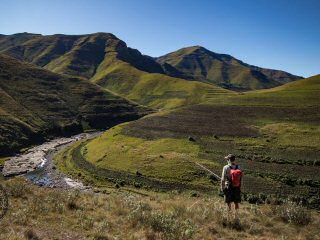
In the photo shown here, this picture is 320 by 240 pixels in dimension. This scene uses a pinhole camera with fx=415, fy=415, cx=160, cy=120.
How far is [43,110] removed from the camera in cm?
16162

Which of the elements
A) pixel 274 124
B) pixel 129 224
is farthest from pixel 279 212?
pixel 274 124

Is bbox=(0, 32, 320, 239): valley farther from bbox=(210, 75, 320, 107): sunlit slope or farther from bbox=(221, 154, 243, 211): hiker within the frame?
bbox=(221, 154, 243, 211): hiker

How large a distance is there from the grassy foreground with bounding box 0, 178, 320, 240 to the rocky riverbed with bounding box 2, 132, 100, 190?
5646cm

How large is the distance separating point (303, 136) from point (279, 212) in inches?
2851

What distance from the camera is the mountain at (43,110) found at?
132 metres

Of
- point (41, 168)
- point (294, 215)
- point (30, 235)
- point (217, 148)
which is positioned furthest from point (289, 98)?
point (30, 235)

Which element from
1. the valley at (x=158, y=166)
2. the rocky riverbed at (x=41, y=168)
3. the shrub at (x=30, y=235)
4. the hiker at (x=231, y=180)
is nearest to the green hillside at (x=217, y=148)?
the valley at (x=158, y=166)

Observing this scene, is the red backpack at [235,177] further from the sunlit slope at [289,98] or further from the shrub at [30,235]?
the sunlit slope at [289,98]

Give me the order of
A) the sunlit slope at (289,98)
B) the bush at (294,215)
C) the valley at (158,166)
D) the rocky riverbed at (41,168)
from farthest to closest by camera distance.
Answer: the sunlit slope at (289,98), the rocky riverbed at (41,168), the bush at (294,215), the valley at (158,166)

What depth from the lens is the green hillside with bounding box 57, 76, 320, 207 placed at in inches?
2822

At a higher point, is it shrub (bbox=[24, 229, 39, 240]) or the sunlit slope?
the sunlit slope

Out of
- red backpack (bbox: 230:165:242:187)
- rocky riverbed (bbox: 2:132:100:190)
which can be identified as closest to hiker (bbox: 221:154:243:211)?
red backpack (bbox: 230:165:242:187)

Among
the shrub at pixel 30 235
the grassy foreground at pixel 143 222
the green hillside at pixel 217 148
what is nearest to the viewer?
the shrub at pixel 30 235

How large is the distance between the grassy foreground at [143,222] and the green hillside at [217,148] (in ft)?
138
